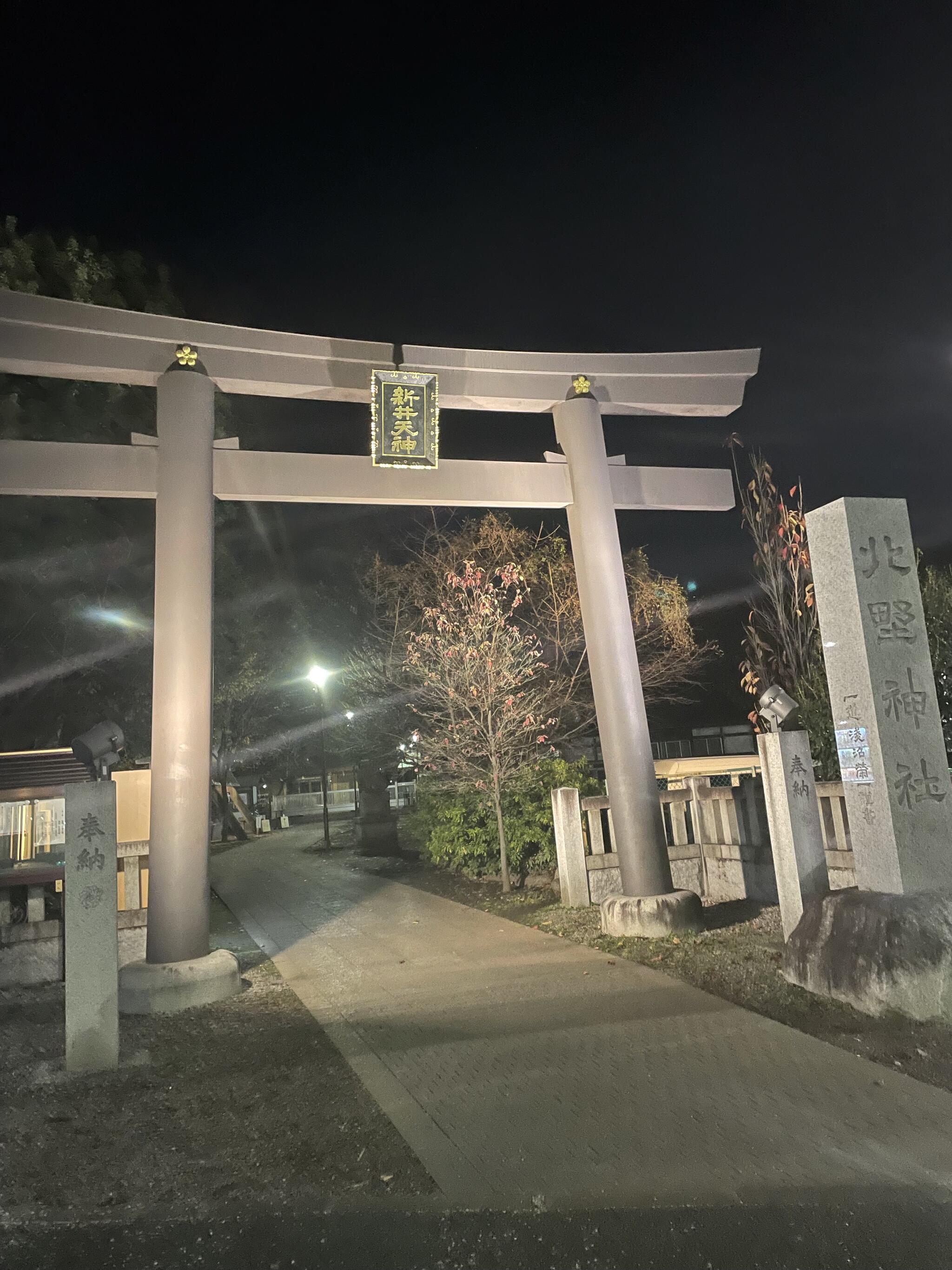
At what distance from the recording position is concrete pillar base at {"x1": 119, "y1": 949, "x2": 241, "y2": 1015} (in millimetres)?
7016

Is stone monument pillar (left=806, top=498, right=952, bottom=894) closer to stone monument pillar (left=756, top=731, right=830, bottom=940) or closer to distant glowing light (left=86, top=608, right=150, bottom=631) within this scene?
stone monument pillar (left=756, top=731, right=830, bottom=940)

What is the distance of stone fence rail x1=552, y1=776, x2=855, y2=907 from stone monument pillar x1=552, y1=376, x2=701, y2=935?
1021mm

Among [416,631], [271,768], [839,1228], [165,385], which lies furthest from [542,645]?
[271,768]

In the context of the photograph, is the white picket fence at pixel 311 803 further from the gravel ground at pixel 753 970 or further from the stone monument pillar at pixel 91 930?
the stone monument pillar at pixel 91 930

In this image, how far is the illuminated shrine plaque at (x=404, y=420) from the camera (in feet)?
29.1

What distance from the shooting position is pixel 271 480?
8602 millimetres

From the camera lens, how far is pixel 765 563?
13320 millimetres

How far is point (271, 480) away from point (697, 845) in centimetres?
712

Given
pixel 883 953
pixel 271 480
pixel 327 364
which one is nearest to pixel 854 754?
pixel 883 953

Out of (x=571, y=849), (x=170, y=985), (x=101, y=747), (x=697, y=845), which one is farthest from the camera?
(x=697, y=845)

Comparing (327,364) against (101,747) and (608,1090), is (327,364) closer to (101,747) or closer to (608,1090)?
(101,747)

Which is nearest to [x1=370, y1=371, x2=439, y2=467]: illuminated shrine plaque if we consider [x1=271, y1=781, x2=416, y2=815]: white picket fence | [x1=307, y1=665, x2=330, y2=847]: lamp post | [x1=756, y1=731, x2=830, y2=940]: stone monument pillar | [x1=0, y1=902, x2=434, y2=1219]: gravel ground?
[x1=756, y1=731, x2=830, y2=940]: stone monument pillar

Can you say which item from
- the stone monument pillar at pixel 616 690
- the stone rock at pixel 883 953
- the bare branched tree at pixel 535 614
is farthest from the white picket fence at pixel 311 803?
the stone rock at pixel 883 953

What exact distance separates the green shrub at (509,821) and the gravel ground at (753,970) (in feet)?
2.76
